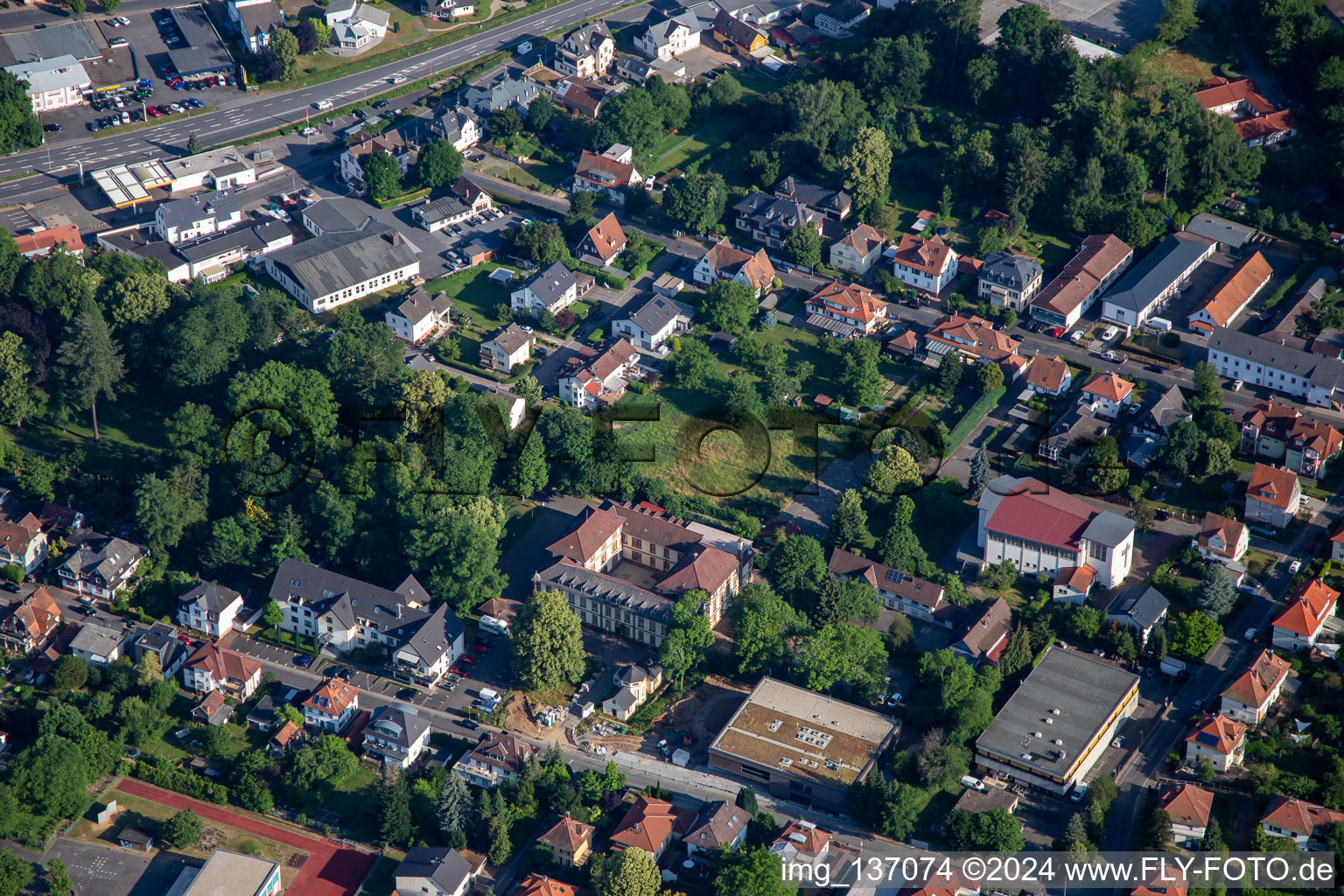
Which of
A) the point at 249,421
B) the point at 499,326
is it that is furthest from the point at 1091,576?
the point at 249,421

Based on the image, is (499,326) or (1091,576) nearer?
(1091,576)

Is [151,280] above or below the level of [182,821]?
above

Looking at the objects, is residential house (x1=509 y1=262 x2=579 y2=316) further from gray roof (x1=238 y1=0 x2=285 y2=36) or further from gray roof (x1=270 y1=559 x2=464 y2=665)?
gray roof (x1=238 y1=0 x2=285 y2=36)

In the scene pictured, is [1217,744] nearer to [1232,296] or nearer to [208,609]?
[1232,296]

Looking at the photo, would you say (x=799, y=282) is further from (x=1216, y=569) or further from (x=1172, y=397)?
(x=1216, y=569)

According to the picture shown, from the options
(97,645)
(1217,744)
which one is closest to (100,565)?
(97,645)

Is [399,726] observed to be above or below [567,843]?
above
